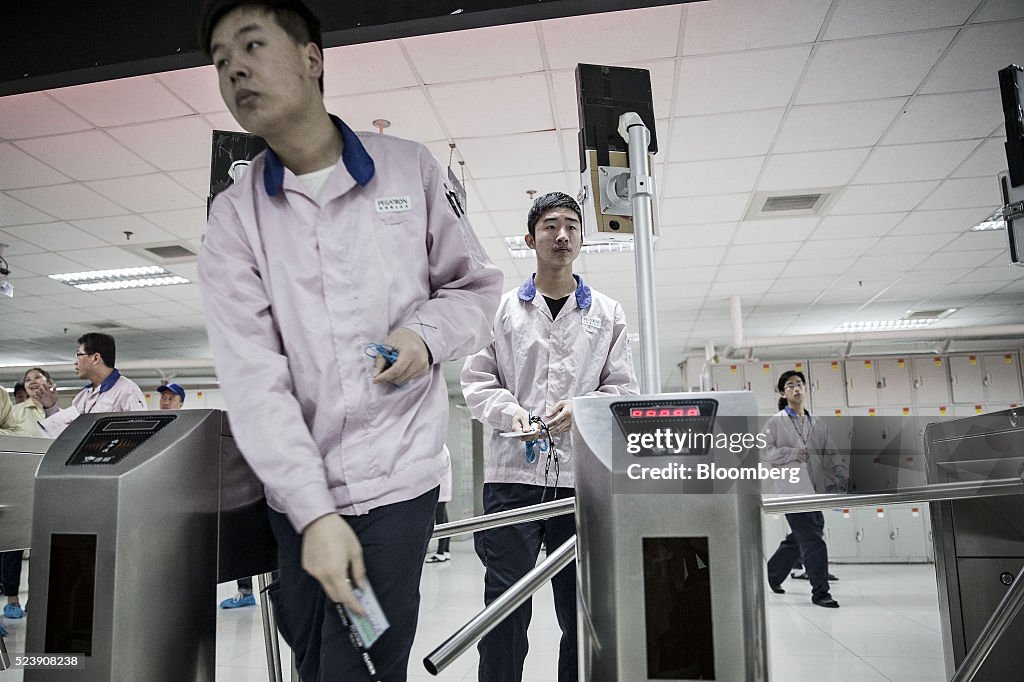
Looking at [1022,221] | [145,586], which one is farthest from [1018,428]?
[145,586]

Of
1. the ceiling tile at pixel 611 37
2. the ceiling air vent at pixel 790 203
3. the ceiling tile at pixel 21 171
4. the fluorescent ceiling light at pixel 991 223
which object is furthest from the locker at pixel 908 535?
the ceiling tile at pixel 21 171

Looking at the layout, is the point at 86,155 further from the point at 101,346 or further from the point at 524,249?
the point at 524,249

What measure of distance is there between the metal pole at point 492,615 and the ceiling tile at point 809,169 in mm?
4138

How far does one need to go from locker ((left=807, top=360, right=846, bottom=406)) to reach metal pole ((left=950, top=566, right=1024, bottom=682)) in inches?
292

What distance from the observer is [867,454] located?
47.8 inches

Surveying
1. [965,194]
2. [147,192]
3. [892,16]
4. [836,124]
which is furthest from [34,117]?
[965,194]

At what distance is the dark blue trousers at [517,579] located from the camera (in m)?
1.61

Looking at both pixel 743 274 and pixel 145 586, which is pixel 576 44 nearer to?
pixel 145 586

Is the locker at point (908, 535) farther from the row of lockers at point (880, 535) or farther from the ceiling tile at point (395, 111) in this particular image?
the ceiling tile at point (395, 111)

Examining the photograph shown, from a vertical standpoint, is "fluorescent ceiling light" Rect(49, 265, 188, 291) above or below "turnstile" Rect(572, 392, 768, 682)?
above

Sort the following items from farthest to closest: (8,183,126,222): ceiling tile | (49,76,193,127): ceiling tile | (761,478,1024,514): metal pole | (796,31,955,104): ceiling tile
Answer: (8,183,126,222): ceiling tile, (49,76,193,127): ceiling tile, (796,31,955,104): ceiling tile, (761,478,1024,514): metal pole

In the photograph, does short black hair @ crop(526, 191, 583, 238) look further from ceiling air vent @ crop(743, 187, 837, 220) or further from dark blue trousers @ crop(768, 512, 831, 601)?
ceiling air vent @ crop(743, 187, 837, 220)

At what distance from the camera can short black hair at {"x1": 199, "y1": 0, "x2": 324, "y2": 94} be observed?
38.0 inches

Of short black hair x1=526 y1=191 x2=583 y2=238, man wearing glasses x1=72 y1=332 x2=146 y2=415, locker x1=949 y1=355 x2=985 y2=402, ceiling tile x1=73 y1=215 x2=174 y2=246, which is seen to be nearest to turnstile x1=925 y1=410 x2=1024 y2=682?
short black hair x1=526 y1=191 x2=583 y2=238
